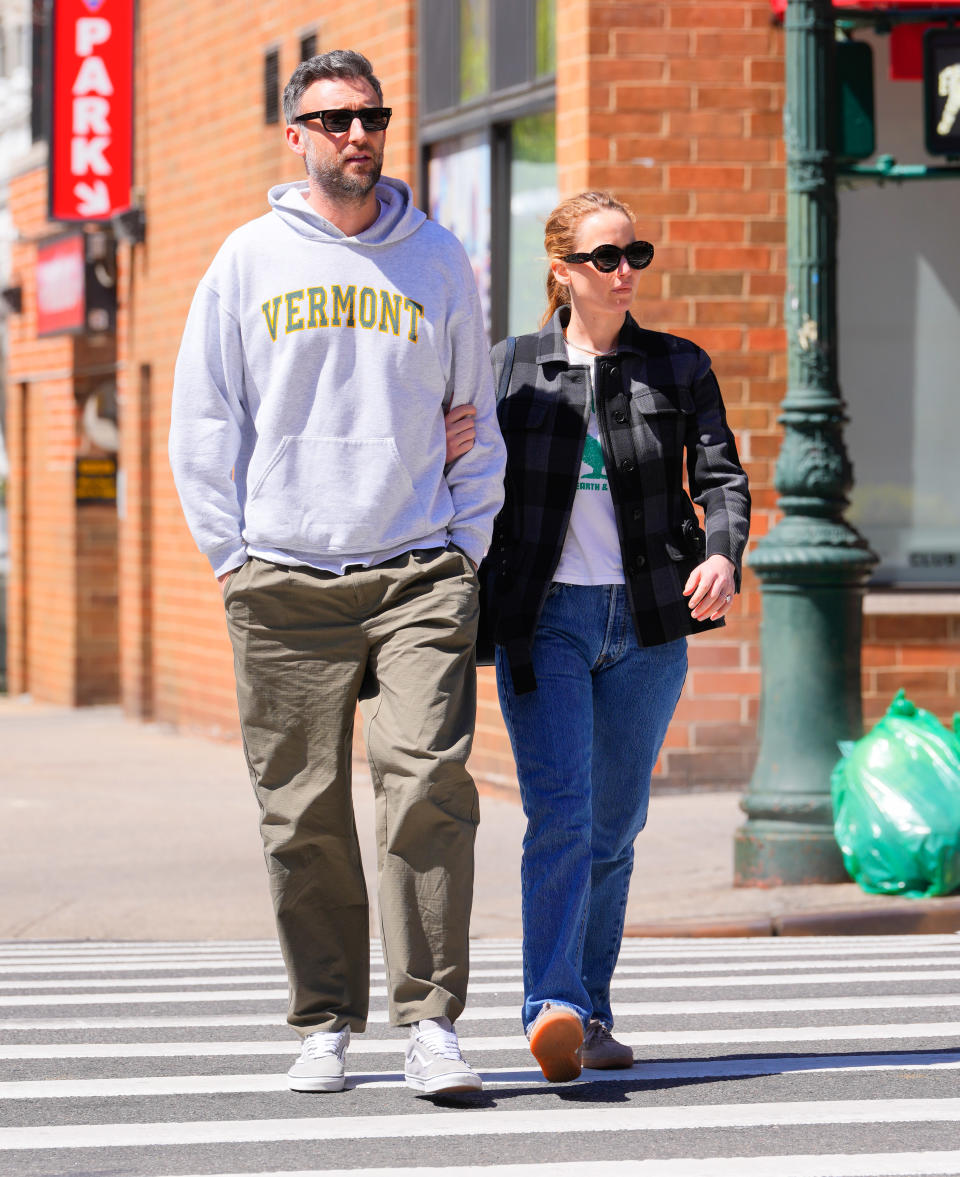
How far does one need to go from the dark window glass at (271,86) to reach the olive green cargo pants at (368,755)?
10644 millimetres

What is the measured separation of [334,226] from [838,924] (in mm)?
3993

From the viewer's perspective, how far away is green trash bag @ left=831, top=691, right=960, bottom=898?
7938mm

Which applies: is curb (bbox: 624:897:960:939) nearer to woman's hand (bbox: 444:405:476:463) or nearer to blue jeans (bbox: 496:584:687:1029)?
blue jeans (bbox: 496:584:687:1029)

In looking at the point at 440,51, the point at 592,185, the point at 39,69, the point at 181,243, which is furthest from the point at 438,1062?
the point at 39,69

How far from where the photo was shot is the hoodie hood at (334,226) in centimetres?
473

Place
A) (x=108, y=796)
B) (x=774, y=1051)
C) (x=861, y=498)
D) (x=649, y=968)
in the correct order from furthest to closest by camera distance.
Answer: (x=108, y=796)
(x=861, y=498)
(x=649, y=968)
(x=774, y=1051)

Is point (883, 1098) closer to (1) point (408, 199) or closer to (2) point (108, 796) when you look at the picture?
(1) point (408, 199)

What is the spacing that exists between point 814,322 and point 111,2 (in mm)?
10328

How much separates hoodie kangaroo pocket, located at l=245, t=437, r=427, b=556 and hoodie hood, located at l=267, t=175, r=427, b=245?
446 mm

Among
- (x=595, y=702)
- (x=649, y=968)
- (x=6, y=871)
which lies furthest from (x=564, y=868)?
(x=6, y=871)

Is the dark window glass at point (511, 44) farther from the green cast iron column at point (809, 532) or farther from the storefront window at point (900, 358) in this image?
the green cast iron column at point (809, 532)

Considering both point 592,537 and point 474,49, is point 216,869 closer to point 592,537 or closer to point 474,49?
point 474,49

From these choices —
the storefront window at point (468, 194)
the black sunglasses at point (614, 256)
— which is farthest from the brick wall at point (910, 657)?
the black sunglasses at point (614, 256)

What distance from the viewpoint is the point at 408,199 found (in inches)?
193
